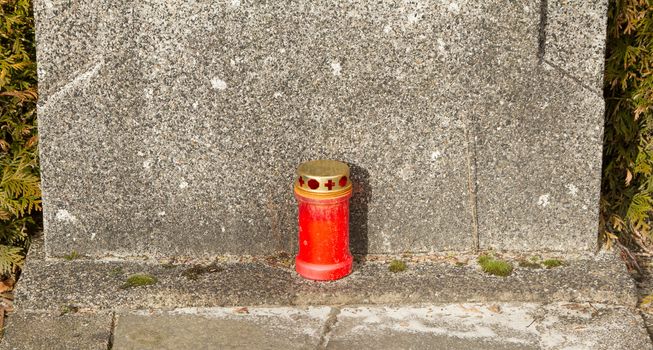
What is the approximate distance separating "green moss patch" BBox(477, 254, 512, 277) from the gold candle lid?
671mm

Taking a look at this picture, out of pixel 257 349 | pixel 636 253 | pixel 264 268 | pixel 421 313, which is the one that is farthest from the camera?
pixel 636 253

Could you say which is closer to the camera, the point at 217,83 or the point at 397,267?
the point at 217,83

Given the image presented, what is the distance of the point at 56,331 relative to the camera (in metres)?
3.49

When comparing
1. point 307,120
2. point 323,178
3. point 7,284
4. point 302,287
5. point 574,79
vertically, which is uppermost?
point 574,79

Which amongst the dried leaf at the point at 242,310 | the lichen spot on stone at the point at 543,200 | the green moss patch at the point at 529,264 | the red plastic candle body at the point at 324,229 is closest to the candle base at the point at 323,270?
the red plastic candle body at the point at 324,229

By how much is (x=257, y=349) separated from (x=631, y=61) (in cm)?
205

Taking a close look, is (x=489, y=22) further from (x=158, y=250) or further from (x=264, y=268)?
(x=158, y=250)

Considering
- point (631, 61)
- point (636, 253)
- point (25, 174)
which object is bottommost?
point (636, 253)

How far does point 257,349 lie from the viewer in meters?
3.38

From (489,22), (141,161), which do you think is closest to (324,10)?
(489,22)

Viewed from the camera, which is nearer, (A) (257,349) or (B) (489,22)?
(A) (257,349)

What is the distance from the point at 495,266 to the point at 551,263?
0.24 meters

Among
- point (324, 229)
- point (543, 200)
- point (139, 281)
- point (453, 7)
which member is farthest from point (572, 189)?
point (139, 281)

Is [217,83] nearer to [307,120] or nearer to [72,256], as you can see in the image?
[307,120]
